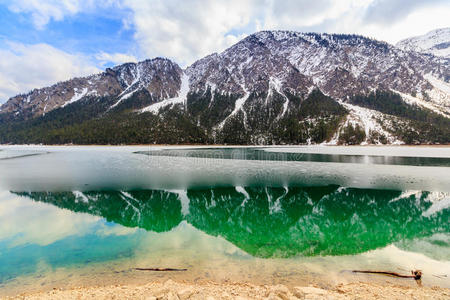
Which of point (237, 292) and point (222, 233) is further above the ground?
point (237, 292)

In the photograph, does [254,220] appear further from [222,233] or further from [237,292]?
[237,292]

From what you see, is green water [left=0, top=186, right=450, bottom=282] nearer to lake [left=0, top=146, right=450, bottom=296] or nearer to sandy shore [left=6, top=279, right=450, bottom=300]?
lake [left=0, top=146, right=450, bottom=296]

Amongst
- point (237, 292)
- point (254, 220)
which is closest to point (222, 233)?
point (254, 220)

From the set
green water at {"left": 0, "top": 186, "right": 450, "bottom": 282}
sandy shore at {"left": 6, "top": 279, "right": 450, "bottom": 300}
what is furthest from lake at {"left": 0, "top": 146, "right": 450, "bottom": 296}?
sandy shore at {"left": 6, "top": 279, "right": 450, "bottom": 300}

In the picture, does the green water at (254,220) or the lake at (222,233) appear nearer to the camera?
the lake at (222,233)

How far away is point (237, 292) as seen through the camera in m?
9.11

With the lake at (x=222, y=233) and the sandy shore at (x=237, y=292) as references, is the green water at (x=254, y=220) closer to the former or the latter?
the lake at (x=222, y=233)

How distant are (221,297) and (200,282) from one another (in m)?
2.03

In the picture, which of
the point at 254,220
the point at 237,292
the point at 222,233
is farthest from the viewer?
the point at 254,220

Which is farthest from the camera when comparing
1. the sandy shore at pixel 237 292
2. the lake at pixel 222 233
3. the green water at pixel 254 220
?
the green water at pixel 254 220

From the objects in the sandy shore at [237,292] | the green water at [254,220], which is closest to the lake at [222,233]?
the green water at [254,220]

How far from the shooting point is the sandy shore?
838 centimetres

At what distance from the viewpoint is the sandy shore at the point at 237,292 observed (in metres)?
8.38

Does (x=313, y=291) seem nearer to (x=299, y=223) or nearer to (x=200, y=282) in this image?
(x=200, y=282)
